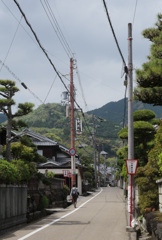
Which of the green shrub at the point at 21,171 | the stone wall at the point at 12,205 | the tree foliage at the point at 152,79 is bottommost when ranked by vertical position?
the stone wall at the point at 12,205

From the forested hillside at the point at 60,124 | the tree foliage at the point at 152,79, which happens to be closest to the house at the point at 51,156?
the tree foliage at the point at 152,79

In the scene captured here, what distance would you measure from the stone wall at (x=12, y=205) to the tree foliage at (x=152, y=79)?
7001 millimetres

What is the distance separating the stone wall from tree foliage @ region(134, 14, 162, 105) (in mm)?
7001

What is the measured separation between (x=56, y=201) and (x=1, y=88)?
14445 mm

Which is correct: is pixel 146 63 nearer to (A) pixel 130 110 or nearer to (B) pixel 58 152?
(A) pixel 130 110

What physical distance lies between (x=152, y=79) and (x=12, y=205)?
8989 mm

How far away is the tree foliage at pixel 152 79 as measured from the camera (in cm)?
1016

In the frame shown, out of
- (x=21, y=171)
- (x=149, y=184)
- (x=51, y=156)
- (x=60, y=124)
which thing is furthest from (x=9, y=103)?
(x=60, y=124)

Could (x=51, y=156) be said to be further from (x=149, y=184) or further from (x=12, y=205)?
(x=149, y=184)

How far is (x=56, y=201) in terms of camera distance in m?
29.8

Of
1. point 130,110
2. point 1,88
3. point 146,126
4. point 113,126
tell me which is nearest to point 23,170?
point 1,88

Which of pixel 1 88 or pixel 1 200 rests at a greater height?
pixel 1 88

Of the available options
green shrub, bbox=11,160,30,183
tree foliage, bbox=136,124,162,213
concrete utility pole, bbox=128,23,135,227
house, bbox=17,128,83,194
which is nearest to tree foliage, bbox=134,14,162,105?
concrete utility pole, bbox=128,23,135,227

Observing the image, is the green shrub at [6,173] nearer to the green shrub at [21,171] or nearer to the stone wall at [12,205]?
the stone wall at [12,205]
